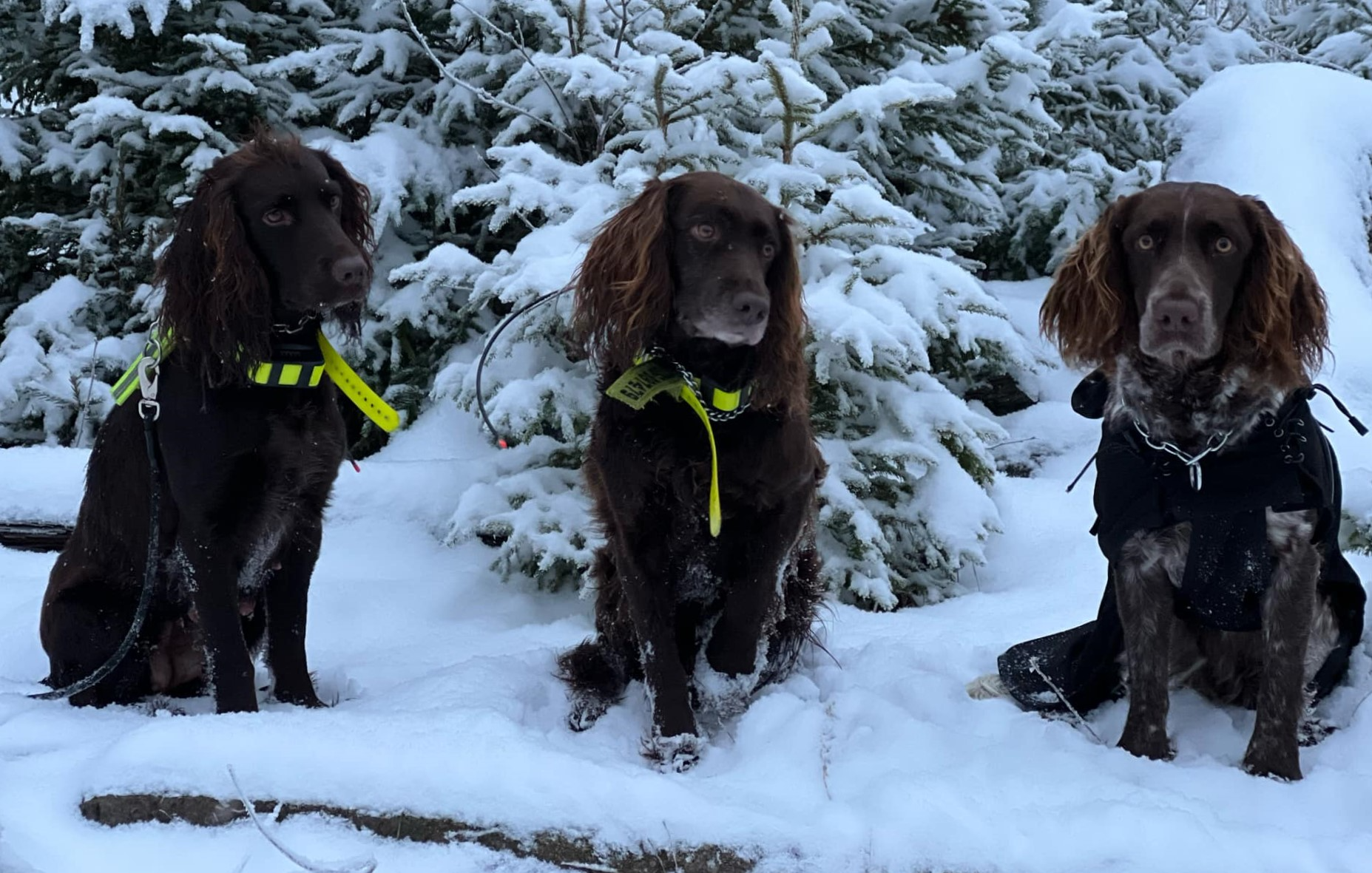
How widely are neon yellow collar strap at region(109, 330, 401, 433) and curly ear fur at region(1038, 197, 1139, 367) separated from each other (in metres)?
1.80

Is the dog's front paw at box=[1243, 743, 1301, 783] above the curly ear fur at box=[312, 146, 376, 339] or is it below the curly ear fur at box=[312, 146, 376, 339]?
below

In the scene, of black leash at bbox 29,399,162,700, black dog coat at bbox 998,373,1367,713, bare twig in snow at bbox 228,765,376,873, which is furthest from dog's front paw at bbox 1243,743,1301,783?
black leash at bbox 29,399,162,700

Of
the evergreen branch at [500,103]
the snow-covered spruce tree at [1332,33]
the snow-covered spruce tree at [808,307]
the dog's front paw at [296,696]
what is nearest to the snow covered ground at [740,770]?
the dog's front paw at [296,696]

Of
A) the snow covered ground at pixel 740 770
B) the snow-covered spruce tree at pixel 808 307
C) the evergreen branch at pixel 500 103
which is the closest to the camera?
the snow covered ground at pixel 740 770

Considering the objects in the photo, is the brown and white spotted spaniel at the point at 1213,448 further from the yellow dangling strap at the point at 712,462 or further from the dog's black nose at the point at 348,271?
the dog's black nose at the point at 348,271

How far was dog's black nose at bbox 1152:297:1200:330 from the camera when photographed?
A: 232cm

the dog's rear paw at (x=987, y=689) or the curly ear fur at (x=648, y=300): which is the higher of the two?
the curly ear fur at (x=648, y=300)

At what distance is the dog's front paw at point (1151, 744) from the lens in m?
2.51

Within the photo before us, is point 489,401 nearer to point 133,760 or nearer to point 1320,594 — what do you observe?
point 133,760

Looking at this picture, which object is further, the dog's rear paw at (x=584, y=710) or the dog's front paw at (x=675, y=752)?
the dog's rear paw at (x=584, y=710)

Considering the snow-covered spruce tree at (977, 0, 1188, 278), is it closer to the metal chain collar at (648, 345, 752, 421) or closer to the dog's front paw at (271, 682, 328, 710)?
the metal chain collar at (648, 345, 752, 421)

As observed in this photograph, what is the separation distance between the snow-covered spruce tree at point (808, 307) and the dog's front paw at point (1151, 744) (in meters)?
1.76

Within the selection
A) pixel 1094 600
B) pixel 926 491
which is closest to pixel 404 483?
pixel 926 491

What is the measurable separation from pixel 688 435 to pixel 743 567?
0.41 m
